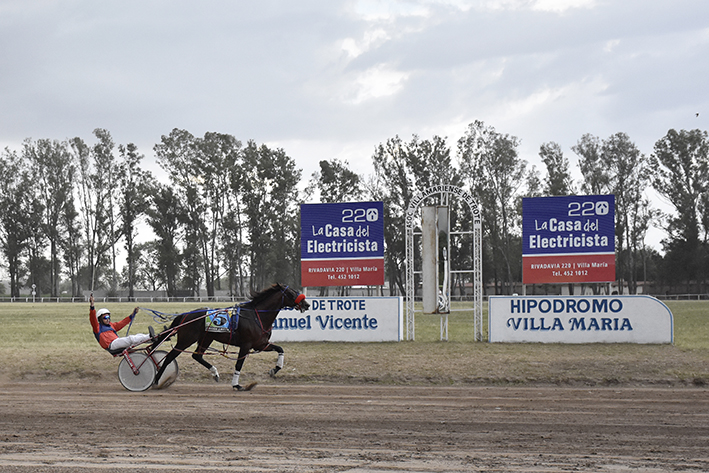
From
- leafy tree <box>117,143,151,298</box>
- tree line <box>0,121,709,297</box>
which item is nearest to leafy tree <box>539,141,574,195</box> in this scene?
tree line <box>0,121,709,297</box>

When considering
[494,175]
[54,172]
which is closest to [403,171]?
[494,175]

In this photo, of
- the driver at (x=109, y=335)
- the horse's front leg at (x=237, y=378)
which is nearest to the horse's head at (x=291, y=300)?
the horse's front leg at (x=237, y=378)

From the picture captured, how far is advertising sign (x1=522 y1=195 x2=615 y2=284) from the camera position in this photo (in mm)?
18391

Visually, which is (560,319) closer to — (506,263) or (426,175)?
(426,175)

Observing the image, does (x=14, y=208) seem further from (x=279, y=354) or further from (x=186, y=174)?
(x=279, y=354)

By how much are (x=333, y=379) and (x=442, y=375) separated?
2.10 metres

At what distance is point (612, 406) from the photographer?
32.3ft

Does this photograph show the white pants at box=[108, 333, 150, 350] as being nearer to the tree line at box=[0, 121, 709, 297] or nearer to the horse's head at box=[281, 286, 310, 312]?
the horse's head at box=[281, 286, 310, 312]

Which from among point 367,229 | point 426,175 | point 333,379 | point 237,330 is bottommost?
point 333,379

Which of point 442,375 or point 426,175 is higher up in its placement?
point 426,175

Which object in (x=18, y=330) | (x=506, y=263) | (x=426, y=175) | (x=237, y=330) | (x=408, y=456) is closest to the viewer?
(x=408, y=456)

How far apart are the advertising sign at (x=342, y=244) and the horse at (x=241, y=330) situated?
23.4 feet

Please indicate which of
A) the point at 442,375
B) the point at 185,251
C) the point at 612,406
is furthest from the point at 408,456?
the point at 185,251

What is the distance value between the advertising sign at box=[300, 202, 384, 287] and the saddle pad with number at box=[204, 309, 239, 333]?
7700 millimetres
